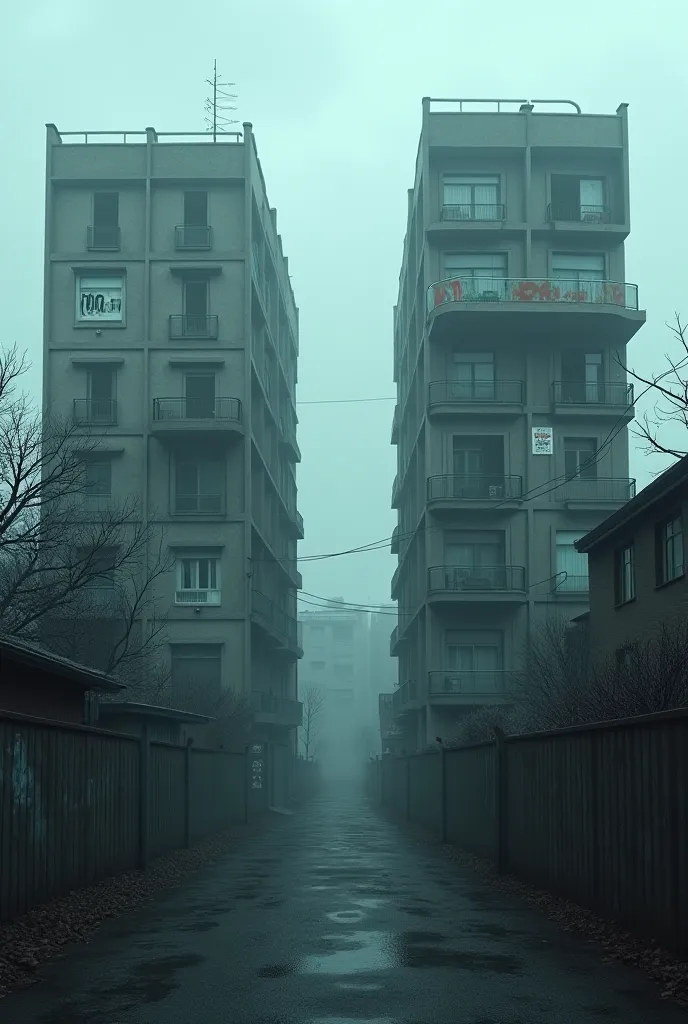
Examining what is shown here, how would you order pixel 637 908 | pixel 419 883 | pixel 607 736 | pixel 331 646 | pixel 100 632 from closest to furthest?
pixel 637 908, pixel 607 736, pixel 419 883, pixel 100 632, pixel 331 646

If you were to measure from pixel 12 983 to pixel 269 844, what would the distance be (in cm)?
1957

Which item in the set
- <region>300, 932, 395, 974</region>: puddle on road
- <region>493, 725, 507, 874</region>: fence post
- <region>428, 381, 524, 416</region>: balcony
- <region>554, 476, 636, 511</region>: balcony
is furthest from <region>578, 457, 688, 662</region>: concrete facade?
<region>428, 381, 524, 416</region>: balcony

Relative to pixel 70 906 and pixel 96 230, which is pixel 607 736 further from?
pixel 96 230

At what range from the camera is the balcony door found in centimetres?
5062

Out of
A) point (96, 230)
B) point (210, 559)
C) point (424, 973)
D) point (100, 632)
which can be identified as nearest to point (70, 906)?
point (424, 973)

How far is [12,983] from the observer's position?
8984 mm

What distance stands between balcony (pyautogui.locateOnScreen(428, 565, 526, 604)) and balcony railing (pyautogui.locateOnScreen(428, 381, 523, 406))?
656 centimetres

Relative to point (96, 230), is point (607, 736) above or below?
below

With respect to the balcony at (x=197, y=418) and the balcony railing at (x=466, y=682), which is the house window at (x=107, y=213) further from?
the balcony railing at (x=466, y=682)

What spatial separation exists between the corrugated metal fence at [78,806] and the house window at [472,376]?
91.3ft

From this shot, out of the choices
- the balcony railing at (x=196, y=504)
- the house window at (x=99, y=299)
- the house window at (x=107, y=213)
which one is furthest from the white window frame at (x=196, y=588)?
the house window at (x=107, y=213)

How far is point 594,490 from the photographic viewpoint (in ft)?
160

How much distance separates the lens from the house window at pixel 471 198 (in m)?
50.0

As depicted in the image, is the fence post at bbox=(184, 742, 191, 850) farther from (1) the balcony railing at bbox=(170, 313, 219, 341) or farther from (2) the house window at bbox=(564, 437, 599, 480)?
(1) the balcony railing at bbox=(170, 313, 219, 341)
